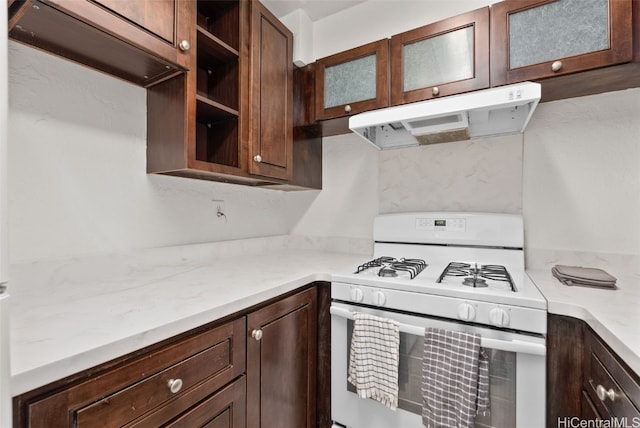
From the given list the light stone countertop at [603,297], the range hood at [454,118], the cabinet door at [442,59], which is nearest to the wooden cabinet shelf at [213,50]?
the range hood at [454,118]

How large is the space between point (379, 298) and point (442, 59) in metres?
1.15

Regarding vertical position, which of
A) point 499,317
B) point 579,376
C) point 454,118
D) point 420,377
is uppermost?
A: point 454,118

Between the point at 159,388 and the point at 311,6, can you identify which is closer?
the point at 159,388

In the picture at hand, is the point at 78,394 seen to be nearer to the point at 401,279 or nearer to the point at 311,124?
the point at 401,279

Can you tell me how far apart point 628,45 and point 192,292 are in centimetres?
181

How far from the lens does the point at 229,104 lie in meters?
1.47

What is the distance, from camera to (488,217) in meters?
1.58

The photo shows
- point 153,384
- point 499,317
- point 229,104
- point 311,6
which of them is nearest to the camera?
point 153,384

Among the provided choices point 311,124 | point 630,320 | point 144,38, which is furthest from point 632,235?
point 144,38

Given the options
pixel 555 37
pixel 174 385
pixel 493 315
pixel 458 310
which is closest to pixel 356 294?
pixel 458 310

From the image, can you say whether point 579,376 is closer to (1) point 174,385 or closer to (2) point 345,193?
(1) point 174,385

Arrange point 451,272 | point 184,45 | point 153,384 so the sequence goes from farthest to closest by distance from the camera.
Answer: point 451,272, point 184,45, point 153,384

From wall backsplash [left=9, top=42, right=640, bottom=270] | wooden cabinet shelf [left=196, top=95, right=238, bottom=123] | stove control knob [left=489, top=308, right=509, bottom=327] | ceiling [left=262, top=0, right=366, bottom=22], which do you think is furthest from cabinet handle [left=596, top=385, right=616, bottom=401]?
ceiling [left=262, top=0, right=366, bottom=22]

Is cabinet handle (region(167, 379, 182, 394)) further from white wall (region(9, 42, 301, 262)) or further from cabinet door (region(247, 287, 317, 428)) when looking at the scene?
white wall (region(9, 42, 301, 262))
